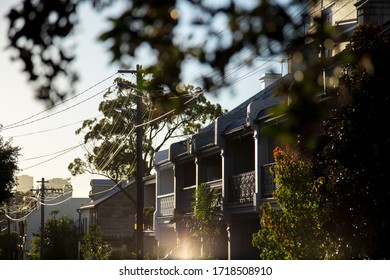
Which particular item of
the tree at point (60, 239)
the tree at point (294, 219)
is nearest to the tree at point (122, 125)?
the tree at point (294, 219)

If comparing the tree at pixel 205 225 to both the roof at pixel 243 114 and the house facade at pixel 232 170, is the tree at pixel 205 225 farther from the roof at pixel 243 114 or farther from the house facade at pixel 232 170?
the roof at pixel 243 114

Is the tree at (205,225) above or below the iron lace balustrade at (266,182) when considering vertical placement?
below

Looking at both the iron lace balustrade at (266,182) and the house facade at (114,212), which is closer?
the iron lace balustrade at (266,182)

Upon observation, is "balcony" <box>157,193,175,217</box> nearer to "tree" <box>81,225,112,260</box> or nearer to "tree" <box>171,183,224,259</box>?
"tree" <box>81,225,112,260</box>

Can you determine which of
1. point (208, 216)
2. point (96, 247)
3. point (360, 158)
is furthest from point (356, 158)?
point (96, 247)

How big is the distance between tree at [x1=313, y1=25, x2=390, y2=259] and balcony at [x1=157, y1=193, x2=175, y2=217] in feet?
80.9

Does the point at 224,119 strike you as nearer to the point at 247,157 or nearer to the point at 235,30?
the point at 247,157

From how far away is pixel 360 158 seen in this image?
16.1 m

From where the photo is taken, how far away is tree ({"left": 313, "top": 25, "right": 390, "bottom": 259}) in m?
15.8

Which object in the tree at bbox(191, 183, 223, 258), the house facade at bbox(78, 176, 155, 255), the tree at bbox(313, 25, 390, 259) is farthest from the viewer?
the house facade at bbox(78, 176, 155, 255)

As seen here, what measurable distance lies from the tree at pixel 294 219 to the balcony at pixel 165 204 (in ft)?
71.1

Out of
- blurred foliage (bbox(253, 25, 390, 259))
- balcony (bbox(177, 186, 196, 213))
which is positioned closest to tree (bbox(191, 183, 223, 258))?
balcony (bbox(177, 186, 196, 213))

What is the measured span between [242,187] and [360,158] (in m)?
15.6

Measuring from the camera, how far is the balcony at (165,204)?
41.6m
